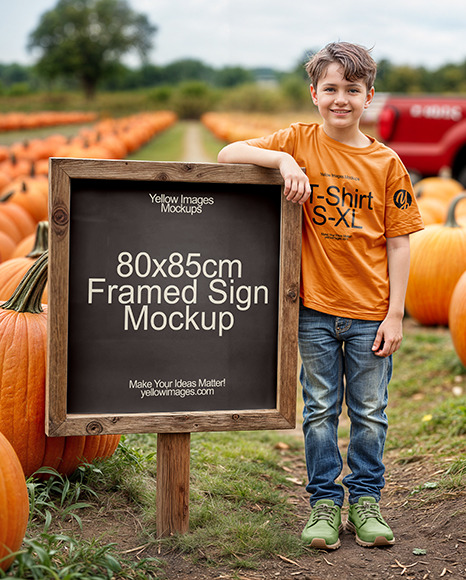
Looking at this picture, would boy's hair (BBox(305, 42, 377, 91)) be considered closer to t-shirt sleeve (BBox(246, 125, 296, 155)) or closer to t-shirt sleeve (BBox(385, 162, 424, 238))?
t-shirt sleeve (BBox(246, 125, 296, 155))

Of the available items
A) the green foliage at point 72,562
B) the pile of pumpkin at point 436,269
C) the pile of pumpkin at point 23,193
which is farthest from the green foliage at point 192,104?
the green foliage at point 72,562

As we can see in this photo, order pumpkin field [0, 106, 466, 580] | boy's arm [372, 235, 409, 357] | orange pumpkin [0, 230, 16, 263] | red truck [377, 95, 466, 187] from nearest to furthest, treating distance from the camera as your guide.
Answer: pumpkin field [0, 106, 466, 580] → boy's arm [372, 235, 409, 357] → orange pumpkin [0, 230, 16, 263] → red truck [377, 95, 466, 187]

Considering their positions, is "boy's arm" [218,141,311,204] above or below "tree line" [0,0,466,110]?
below

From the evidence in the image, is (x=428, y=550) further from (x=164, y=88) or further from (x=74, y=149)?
(x=164, y=88)

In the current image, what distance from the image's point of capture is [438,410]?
4328mm

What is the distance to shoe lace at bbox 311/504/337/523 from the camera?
9.29 feet

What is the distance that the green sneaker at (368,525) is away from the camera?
278 cm

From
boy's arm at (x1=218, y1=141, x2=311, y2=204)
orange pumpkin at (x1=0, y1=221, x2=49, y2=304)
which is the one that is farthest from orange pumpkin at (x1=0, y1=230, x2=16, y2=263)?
boy's arm at (x1=218, y1=141, x2=311, y2=204)

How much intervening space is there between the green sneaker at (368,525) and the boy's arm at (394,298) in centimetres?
62

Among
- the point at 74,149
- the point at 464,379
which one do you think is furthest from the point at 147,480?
the point at 74,149

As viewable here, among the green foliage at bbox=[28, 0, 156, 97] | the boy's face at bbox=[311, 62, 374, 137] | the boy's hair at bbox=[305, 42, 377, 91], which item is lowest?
the boy's face at bbox=[311, 62, 374, 137]

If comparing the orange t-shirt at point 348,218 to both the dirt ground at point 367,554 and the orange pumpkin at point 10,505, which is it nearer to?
the dirt ground at point 367,554

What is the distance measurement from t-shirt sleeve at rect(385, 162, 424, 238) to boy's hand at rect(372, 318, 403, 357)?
348mm

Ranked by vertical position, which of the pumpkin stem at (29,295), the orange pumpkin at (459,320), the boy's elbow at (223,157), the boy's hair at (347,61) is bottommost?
the orange pumpkin at (459,320)
